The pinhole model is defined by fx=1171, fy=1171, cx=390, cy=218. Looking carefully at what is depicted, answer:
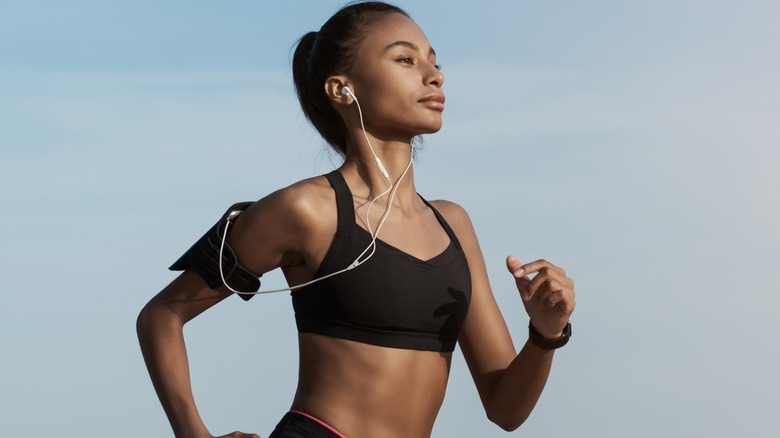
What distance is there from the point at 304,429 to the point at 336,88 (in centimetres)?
135

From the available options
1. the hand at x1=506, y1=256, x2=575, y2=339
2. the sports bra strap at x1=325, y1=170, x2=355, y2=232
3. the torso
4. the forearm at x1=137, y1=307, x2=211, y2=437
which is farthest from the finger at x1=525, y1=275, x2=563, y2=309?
the forearm at x1=137, y1=307, x2=211, y2=437

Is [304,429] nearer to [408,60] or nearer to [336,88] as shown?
[336,88]

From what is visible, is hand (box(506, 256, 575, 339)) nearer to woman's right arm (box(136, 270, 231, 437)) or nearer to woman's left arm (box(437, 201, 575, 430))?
woman's left arm (box(437, 201, 575, 430))

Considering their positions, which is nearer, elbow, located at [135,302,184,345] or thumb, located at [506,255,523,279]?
thumb, located at [506,255,523,279]

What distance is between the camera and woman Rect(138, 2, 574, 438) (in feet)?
13.6

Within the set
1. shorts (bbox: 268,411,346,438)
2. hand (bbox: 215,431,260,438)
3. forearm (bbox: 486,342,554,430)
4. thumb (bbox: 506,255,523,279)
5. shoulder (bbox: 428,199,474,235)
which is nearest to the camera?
hand (bbox: 215,431,260,438)

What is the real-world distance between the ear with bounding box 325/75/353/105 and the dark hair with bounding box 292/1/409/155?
0.03 meters

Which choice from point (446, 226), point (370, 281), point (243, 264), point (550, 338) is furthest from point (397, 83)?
point (550, 338)

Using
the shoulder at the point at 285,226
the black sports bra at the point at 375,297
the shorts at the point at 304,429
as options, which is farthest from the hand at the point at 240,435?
the shoulder at the point at 285,226

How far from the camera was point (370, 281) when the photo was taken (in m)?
4.20

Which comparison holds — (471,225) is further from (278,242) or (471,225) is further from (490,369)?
(278,242)

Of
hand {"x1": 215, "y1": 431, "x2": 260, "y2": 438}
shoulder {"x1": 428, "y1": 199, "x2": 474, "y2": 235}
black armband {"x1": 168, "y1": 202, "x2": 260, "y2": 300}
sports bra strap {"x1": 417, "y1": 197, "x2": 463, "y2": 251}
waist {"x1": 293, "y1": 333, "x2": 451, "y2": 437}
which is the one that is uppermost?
shoulder {"x1": 428, "y1": 199, "x2": 474, "y2": 235}

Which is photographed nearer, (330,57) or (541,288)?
(541,288)

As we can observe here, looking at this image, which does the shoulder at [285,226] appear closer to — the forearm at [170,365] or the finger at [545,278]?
the forearm at [170,365]
